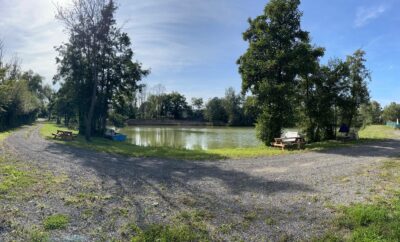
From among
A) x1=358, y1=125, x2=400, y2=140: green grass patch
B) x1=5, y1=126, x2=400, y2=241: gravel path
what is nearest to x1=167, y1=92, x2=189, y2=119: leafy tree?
x1=358, y1=125, x2=400, y2=140: green grass patch

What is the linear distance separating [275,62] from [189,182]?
39.4 ft

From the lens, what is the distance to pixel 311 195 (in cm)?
636

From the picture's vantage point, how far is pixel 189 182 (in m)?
7.53

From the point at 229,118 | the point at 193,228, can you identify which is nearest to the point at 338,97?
the point at 193,228

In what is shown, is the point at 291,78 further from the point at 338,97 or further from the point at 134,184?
the point at 134,184

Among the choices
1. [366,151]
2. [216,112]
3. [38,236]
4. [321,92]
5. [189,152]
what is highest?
[216,112]

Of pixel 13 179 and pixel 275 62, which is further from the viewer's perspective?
pixel 275 62

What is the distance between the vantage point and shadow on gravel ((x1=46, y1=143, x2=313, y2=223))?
20.4ft

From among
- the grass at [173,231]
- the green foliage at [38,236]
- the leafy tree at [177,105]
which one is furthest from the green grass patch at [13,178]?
the leafy tree at [177,105]

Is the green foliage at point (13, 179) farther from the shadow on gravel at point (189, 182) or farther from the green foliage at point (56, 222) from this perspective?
the green foliage at point (56, 222)

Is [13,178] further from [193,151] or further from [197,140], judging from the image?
[197,140]

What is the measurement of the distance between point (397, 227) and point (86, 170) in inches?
323

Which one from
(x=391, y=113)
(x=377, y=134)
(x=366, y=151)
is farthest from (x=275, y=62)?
(x=391, y=113)

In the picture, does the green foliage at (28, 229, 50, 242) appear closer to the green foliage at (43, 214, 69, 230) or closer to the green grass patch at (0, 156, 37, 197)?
the green foliage at (43, 214, 69, 230)
